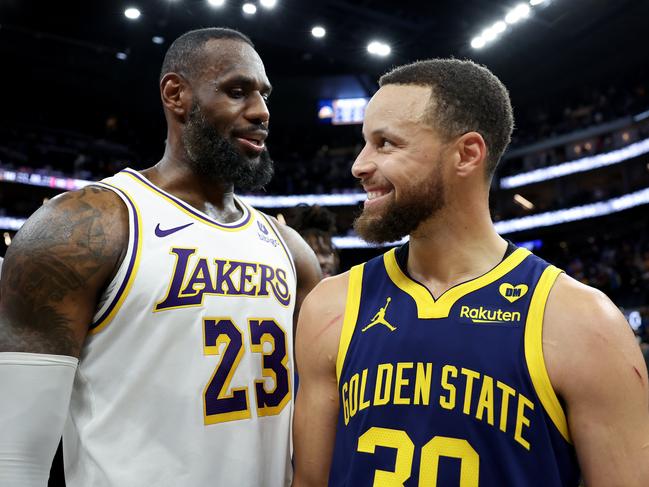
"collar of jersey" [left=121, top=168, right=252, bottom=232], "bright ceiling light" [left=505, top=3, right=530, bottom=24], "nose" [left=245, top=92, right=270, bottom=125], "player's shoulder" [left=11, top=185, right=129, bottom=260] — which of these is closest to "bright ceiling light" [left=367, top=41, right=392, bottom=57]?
"bright ceiling light" [left=505, top=3, right=530, bottom=24]

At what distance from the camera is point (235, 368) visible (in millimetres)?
2082

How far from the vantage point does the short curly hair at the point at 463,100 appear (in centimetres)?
180

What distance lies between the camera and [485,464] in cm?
151

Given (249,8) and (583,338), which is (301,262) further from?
(249,8)

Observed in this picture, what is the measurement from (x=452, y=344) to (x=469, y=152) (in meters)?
0.58

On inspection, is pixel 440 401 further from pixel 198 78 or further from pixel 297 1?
pixel 297 1

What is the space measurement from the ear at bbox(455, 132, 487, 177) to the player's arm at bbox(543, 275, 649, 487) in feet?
1.69

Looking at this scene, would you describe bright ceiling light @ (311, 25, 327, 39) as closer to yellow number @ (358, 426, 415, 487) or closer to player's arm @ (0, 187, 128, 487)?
→ player's arm @ (0, 187, 128, 487)

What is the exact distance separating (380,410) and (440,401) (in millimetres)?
161

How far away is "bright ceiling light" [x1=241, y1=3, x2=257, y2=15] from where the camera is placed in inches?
766

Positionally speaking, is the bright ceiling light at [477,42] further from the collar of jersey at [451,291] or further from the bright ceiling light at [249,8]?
the collar of jersey at [451,291]

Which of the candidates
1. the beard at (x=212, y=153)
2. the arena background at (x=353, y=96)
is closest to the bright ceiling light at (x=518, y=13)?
the arena background at (x=353, y=96)

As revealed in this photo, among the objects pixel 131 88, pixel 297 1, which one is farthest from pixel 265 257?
pixel 131 88

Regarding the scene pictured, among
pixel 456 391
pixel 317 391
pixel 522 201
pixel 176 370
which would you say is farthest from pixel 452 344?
pixel 522 201
